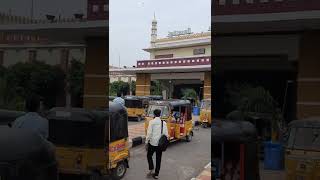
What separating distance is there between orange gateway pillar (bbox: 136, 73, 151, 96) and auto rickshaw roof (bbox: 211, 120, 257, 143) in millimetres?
315

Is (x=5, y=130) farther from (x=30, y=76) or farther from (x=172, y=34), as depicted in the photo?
(x=172, y=34)

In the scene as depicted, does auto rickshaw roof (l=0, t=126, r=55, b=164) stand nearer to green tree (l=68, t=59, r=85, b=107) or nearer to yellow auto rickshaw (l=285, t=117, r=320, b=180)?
green tree (l=68, t=59, r=85, b=107)

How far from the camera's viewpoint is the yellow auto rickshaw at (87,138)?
1.85 metres

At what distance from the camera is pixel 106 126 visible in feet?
6.15

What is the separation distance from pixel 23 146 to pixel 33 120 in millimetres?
170

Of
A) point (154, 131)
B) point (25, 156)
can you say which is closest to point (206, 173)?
point (154, 131)

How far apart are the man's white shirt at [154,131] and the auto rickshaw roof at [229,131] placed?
0.26 m

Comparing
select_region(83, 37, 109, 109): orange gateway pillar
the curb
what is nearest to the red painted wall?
select_region(83, 37, 109, 109): orange gateway pillar

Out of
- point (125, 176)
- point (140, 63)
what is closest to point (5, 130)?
point (125, 176)

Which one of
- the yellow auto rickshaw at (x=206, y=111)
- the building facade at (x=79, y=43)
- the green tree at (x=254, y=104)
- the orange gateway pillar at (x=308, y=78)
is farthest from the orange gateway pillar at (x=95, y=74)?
the orange gateway pillar at (x=308, y=78)

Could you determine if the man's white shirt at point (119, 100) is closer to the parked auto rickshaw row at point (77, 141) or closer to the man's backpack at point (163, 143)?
the parked auto rickshaw row at point (77, 141)

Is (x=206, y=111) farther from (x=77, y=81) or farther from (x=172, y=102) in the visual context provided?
(x=77, y=81)

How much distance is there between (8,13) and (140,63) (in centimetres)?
80

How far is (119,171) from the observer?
6.52 feet
